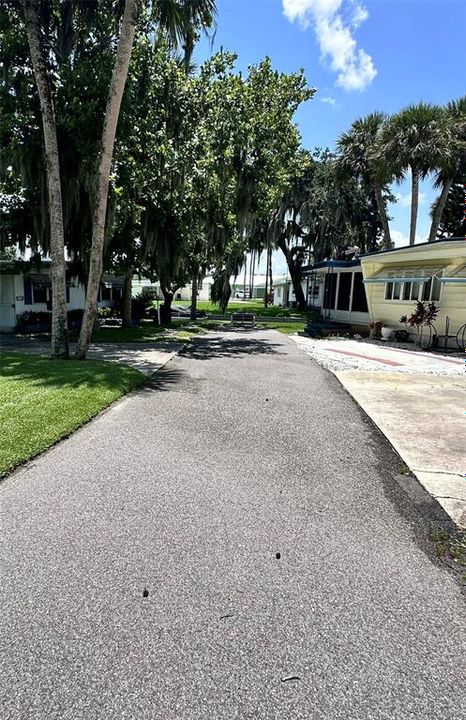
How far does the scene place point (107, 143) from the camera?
8969 mm

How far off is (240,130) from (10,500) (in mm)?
14372

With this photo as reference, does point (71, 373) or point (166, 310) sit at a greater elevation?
point (166, 310)

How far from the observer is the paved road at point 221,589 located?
179 centimetres

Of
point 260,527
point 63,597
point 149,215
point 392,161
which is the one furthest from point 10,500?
point 392,161

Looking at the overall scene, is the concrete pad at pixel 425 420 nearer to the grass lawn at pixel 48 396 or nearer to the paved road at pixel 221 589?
the paved road at pixel 221 589

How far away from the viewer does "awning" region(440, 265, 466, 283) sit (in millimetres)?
12531

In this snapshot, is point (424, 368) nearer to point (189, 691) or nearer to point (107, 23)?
point (189, 691)

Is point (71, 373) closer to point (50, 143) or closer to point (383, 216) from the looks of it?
point (50, 143)

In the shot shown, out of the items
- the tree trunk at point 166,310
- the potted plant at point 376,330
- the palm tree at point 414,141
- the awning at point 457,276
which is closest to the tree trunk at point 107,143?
the awning at point 457,276

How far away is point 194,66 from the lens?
52.1ft

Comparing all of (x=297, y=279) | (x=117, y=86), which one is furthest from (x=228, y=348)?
(x=297, y=279)

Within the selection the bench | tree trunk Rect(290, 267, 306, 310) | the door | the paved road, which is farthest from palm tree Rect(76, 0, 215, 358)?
tree trunk Rect(290, 267, 306, 310)

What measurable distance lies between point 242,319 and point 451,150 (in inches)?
496

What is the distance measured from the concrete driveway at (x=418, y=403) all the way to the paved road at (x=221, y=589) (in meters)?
0.37
